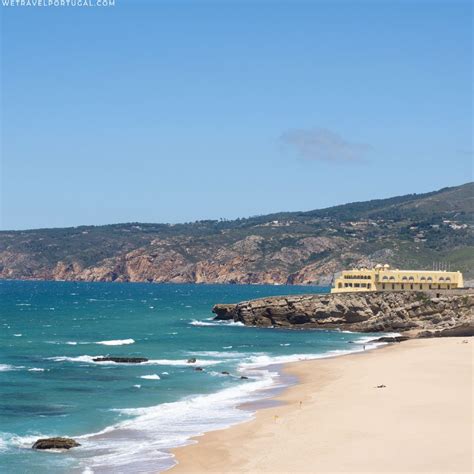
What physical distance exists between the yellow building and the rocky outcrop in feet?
26.9

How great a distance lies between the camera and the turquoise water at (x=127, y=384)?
40.5m

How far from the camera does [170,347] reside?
294ft

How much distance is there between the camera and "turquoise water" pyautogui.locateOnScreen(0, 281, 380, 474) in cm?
4053

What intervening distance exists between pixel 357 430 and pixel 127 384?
77.0 ft

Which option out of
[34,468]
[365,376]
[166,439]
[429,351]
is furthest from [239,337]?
[34,468]

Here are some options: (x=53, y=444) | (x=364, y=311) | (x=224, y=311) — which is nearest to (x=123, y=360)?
(x=53, y=444)

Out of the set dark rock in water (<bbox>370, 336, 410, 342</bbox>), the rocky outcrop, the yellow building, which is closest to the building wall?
the yellow building

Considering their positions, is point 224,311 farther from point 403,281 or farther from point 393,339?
point 393,339

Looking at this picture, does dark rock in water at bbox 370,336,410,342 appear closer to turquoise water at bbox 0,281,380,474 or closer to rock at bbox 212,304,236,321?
turquoise water at bbox 0,281,380,474

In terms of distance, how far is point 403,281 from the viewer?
123 m

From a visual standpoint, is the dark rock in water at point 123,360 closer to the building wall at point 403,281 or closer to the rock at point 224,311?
the rock at point 224,311

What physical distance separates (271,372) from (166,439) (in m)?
26.9

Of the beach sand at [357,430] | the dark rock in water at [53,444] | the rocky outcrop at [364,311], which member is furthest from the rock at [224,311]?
the dark rock in water at [53,444]

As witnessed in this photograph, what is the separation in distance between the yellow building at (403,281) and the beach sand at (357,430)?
57501 millimetres
